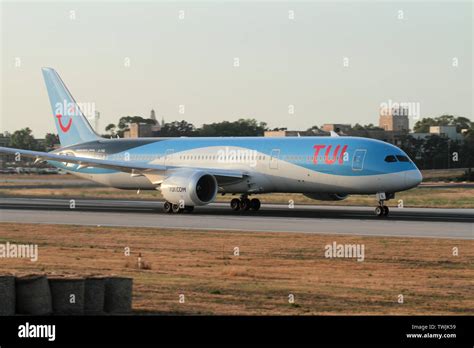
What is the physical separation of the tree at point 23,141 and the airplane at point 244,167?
92.9ft

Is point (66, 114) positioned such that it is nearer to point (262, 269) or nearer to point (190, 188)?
point (190, 188)

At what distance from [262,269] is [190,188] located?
22.0 metres

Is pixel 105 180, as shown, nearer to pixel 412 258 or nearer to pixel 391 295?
pixel 412 258

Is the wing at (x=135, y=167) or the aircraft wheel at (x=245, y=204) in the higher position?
the wing at (x=135, y=167)

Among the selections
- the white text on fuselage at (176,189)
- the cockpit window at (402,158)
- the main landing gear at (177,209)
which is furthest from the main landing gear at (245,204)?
the cockpit window at (402,158)

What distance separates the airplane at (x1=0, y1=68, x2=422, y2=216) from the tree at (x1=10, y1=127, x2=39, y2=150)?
28.3 m

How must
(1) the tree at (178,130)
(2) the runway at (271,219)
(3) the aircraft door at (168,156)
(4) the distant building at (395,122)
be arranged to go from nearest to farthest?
(2) the runway at (271,219)
(3) the aircraft door at (168,156)
(1) the tree at (178,130)
(4) the distant building at (395,122)

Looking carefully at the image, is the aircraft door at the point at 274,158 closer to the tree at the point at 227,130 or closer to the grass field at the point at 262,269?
the grass field at the point at 262,269

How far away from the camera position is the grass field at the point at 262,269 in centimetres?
2053

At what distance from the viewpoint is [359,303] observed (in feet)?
67.9

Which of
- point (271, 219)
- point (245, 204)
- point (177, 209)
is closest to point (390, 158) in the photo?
point (271, 219)

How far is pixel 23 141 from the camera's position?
93.4 metres
